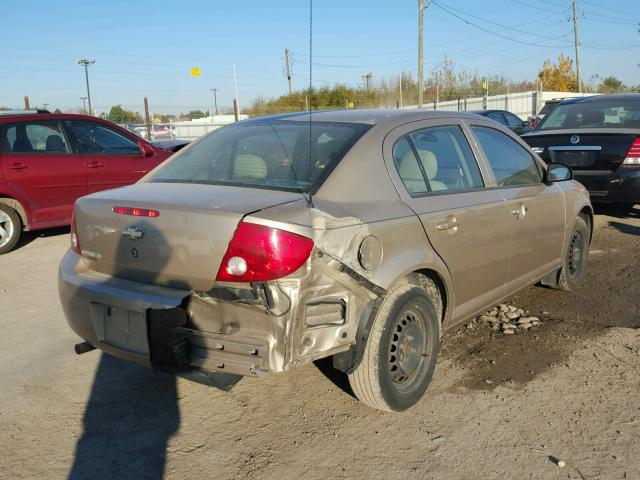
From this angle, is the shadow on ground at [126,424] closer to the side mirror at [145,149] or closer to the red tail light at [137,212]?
the red tail light at [137,212]

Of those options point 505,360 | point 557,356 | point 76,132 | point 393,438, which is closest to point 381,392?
point 393,438

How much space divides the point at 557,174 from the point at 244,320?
3.15 m

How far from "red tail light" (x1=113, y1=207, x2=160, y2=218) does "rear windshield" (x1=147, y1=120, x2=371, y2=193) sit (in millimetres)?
482

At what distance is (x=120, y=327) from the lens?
297 cm

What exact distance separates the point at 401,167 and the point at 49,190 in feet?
18.3

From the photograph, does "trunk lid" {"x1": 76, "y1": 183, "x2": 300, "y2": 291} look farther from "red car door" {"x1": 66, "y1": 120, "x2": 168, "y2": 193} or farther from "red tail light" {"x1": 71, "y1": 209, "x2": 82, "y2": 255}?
"red car door" {"x1": 66, "y1": 120, "x2": 168, "y2": 193}

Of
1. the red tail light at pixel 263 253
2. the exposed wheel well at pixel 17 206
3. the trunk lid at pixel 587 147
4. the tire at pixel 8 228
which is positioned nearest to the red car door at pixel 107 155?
the exposed wheel well at pixel 17 206

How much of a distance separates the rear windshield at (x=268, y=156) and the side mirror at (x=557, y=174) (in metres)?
2.01

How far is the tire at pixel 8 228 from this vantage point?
7113 mm

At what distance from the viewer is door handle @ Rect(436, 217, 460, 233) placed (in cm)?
340

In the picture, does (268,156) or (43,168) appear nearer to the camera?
(268,156)

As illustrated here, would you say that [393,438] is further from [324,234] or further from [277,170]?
[277,170]

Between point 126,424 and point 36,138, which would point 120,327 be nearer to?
point 126,424

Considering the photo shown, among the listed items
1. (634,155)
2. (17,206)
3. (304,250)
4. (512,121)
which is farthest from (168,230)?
(512,121)
